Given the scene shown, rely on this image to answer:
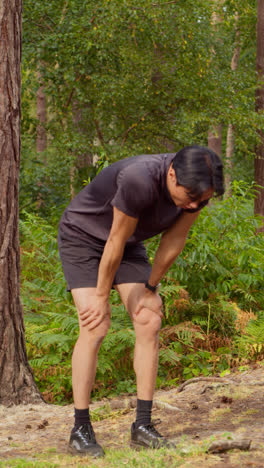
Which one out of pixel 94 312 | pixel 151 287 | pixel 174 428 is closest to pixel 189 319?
pixel 174 428

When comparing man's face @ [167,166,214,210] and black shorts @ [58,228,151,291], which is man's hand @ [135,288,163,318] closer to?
black shorts @ [58,228,151,291]

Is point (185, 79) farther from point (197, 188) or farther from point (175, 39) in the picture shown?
point (197, 188)

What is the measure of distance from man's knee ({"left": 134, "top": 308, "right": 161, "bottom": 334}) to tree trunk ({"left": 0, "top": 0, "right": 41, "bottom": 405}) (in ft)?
5.81

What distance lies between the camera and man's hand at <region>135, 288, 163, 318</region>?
3.62 metres

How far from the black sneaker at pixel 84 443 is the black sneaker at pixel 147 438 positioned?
0.76 ft

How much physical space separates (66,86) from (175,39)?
8.62 ft

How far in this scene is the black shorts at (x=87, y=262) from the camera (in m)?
3.64

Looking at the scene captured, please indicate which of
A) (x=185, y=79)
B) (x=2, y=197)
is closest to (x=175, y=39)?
(x=185, y=79)

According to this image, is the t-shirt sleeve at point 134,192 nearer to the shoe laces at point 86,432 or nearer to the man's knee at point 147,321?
the man's knee at point 147,321

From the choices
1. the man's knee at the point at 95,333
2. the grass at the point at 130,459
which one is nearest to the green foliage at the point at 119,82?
the man's knee at the point at 95,333

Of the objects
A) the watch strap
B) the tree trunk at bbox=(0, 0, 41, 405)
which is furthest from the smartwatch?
the tree trunk at bbox=(0, 0, 41, 405)


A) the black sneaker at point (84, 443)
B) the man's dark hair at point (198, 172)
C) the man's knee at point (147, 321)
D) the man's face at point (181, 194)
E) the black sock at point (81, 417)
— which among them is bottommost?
the black sneaker at point (84, 443)

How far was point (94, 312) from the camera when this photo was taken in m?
3.50

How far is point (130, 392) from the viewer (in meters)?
5.73
